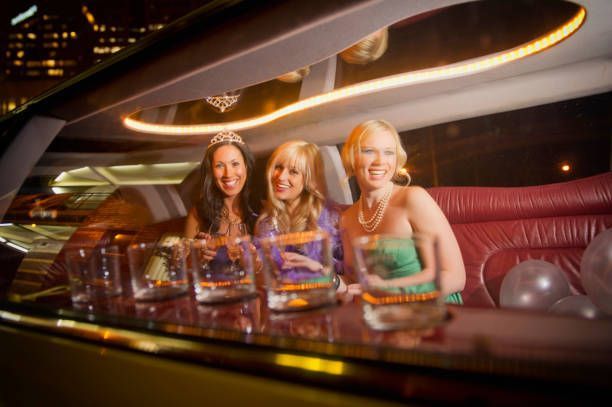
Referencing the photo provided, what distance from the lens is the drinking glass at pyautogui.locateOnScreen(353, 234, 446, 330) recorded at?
0.53m

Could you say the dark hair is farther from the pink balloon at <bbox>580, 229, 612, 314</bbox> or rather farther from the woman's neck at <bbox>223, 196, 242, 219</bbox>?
the pink balloon at <bbox>580, 229, 612, 314</bbox>

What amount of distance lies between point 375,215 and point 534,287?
2.42 feet

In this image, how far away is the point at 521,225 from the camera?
1.95m

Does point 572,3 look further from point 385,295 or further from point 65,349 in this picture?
point 65,349

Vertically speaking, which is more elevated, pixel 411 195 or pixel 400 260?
pixel 411 195

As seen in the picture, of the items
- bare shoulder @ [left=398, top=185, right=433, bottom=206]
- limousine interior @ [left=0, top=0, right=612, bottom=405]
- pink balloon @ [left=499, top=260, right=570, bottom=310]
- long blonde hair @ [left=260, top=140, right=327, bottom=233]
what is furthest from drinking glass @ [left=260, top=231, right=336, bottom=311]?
pink balloon @ [left=499, top=260, right=570, bottom=310]

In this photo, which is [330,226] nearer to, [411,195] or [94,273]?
[411,195]

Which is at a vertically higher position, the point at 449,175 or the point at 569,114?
the point at 569,114

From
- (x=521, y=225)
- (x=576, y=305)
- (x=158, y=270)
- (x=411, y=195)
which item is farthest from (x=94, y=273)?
(x=521, y=225)

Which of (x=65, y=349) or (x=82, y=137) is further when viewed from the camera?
(x=82, y=137)

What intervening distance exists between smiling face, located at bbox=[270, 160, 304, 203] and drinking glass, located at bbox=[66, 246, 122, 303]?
435mm

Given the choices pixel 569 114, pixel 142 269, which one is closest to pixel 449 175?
pixel 569 114

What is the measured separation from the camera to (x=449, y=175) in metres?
1.52

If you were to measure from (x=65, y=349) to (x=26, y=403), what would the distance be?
248 millimetres
